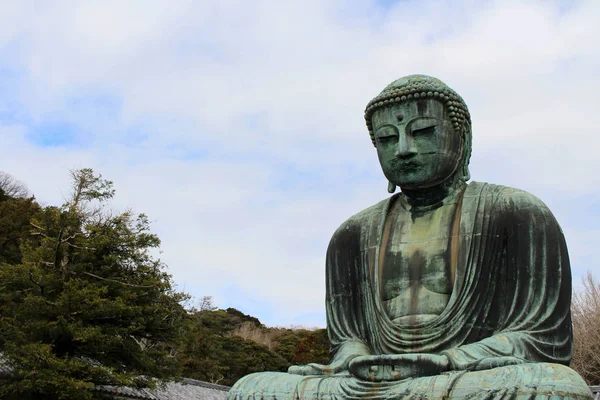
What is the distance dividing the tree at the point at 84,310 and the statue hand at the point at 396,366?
1556cm

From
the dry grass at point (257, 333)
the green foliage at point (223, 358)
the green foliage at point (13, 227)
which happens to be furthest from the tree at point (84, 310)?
the dry grass at point (257, 333)

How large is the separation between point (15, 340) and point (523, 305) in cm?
1790

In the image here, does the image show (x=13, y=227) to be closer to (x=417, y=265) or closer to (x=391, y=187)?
(x=391, y=187)

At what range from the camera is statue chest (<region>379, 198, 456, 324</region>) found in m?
6.06

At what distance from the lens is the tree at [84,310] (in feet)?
65.9

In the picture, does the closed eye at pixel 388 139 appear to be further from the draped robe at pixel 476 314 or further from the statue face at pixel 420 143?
the draped robe at pixel 476 314

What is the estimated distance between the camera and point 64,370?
19781 mm

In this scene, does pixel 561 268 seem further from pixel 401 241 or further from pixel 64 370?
pixel 64 370

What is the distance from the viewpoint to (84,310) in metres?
20.8

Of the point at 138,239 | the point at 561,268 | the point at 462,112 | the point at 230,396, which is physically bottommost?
the point at 230,396

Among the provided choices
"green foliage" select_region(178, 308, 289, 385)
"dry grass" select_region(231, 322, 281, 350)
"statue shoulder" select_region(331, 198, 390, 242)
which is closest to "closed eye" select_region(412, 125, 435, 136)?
"statue shoulder" select_region(331, 198, 390, 242)

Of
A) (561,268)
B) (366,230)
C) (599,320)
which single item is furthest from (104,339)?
(599,320)

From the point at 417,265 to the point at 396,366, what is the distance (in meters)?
1.16

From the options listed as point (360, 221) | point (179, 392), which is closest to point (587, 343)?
point (179, 392)
